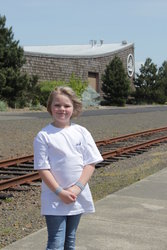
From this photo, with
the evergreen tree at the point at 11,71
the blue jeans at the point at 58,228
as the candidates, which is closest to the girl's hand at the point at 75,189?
the blue jeans at the point at 58,228

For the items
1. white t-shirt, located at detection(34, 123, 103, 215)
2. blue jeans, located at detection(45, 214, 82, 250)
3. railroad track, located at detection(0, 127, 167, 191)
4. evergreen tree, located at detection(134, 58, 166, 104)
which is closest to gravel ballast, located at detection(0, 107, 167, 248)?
railroad track, located at detection(0, 127, 167, 191)

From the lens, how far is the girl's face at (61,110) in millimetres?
3625

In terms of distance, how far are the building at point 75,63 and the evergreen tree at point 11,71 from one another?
8.15 m

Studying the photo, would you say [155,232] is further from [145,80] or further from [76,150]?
[145,80]

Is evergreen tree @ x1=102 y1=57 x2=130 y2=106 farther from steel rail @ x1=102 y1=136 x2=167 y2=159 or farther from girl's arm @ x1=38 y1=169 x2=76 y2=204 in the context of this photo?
girl's arm @ x1=38 y1=169 x2=76 y2=204

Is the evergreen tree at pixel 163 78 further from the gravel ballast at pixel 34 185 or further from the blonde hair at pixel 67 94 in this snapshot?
the blonde hair at pixel 67 94

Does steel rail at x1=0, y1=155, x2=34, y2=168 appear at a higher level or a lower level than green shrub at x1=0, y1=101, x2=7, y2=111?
higher

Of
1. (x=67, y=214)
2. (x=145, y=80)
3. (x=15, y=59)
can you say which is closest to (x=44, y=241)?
(x=67, y=214)

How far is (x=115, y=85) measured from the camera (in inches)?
2643

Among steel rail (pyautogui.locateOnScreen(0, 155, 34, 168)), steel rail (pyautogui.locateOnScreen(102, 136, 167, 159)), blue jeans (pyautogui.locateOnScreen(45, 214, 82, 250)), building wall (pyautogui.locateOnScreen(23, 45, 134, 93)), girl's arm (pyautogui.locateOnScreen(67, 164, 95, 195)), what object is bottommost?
steel rail (pyautogui.locateOnScreen(102, 136, 167, 159))

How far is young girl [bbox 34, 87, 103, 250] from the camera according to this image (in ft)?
11.4

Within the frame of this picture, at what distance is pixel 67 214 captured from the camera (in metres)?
3.52

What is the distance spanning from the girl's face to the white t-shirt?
7 centimetres

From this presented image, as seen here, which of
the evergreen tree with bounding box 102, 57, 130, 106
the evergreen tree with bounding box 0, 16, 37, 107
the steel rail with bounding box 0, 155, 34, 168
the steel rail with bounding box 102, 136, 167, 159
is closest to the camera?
the steel rail with bounding box 0, 155, 34, 168
